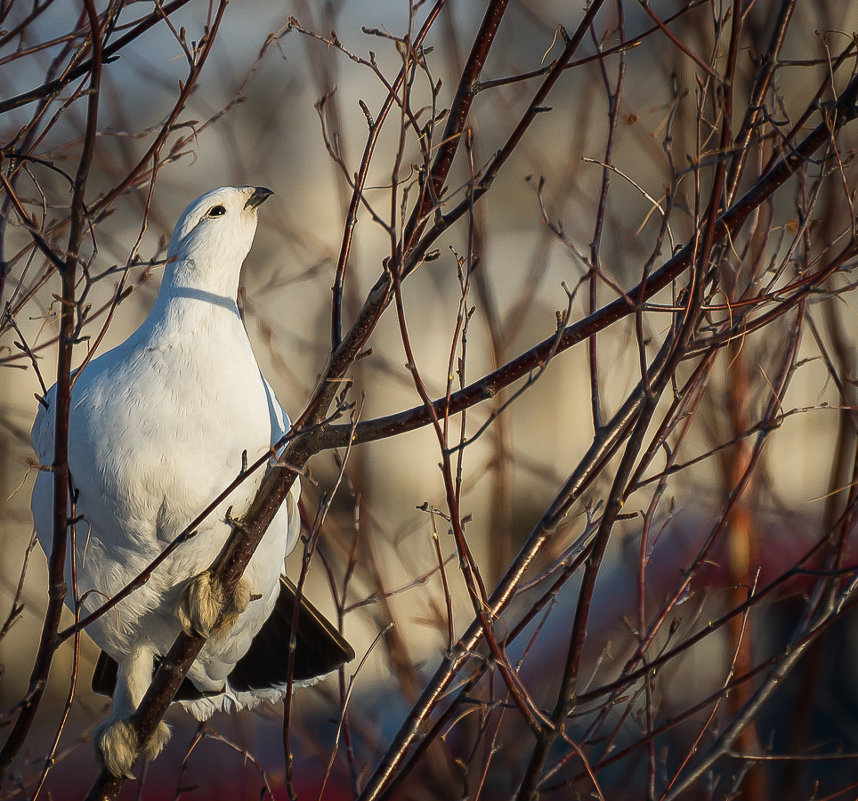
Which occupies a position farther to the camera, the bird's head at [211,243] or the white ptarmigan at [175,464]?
the bird's head at [211,243]

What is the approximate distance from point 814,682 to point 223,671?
5.36ft

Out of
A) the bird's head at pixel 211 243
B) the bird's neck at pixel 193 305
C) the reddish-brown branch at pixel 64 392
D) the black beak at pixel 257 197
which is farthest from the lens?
the black beak at pixel 257 197

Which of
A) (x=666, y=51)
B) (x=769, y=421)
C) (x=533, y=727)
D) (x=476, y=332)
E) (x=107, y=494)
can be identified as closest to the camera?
(x=533, y=727)

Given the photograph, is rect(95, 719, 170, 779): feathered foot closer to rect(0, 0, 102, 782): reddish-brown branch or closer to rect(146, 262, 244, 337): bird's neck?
rect(0, 0, 102, 782): reddish-brown branch

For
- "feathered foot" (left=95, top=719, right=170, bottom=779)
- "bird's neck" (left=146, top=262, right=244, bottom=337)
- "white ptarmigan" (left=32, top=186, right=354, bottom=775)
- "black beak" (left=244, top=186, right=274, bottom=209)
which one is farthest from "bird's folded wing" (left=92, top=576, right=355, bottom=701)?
"black beak" (left=244, top=186, right=274, bottom=209)

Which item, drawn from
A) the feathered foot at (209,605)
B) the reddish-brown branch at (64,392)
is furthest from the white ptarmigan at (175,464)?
the reddish-brown branch at (64,392)

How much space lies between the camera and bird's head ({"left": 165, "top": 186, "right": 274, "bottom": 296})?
2.49 metres

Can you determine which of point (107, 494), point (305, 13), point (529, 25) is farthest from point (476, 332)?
point (107, 494)

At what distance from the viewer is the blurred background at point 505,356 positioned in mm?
2186

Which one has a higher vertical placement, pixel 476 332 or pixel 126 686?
pixel 476 332

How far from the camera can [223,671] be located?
2.78 m

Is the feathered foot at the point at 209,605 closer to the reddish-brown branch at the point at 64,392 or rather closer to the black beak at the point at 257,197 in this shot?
the reddish-brown branch at the point at 64,392

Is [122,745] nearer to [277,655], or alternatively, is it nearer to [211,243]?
[277,655]

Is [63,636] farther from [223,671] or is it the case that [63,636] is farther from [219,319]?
[223,671]
